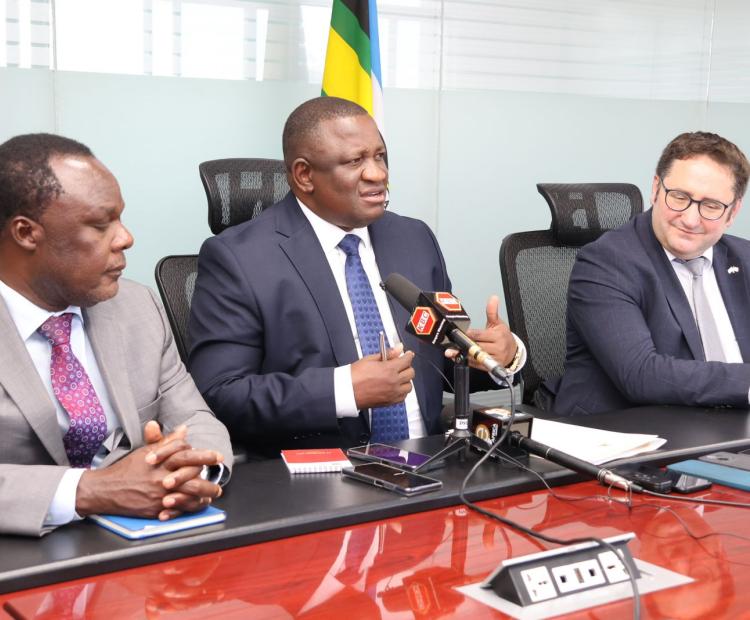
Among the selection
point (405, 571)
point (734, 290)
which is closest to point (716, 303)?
point (734, 290)

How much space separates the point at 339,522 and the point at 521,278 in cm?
165

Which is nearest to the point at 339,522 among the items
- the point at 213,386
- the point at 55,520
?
the point at 55,520

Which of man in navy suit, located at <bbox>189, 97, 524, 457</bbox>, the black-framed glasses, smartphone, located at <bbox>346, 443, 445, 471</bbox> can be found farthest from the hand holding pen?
the black-framed glasses

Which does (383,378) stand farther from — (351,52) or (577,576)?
(351,52)

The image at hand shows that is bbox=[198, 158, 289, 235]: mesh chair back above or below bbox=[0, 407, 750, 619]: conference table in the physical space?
above

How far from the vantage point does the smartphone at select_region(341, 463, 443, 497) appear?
5.50 ft

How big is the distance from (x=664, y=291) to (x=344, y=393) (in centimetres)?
103

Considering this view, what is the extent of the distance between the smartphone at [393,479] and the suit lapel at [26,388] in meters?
0.51

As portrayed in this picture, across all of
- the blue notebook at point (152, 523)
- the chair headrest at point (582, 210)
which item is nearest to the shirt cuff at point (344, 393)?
the blue notebook at point (152, 523)

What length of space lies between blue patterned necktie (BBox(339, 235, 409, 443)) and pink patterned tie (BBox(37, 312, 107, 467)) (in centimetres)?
76

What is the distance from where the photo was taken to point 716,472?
187 centimetres

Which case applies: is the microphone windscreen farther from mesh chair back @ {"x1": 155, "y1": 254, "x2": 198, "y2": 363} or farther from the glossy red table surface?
mesh chair back @ {"x1": 155, "y1": 254, "x2": 198, "y2": 363}

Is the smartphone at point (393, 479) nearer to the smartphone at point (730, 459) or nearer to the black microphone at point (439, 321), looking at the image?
the black microphone at point (439, 321)

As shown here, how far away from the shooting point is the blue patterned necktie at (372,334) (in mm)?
2433
